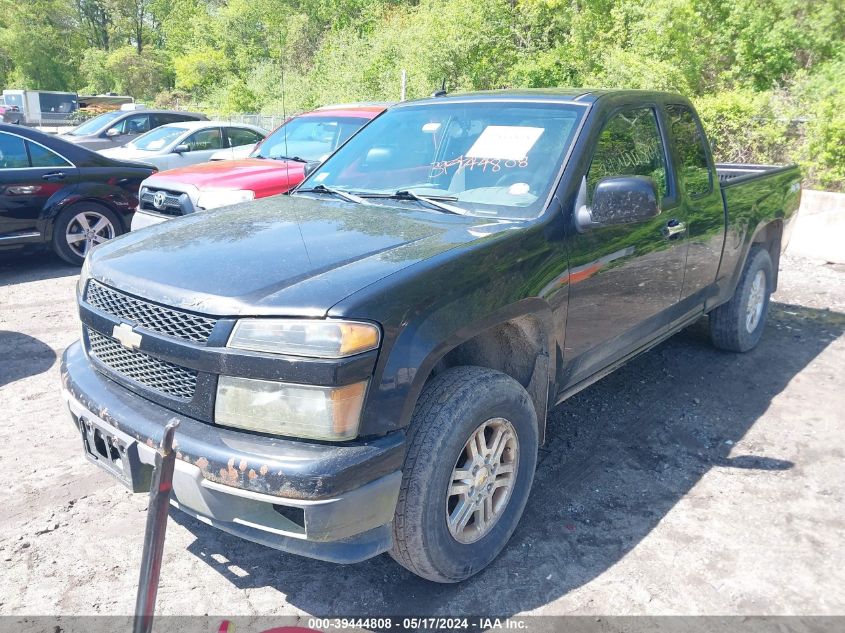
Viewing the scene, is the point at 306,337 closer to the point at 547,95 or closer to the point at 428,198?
the point at 428,198

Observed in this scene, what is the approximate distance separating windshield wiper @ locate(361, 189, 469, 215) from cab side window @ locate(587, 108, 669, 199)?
65 cm

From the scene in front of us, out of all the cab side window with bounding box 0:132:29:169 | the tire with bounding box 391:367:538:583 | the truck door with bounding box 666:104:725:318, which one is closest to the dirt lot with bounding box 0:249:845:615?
the tire with bounding box 391:367:538:583

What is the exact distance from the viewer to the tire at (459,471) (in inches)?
93.9

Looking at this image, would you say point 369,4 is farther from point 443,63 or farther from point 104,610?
point 104,610

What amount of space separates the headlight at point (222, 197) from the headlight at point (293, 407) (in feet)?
14.6

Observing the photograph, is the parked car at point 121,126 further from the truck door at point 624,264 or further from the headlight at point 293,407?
the headlight at point 293,407

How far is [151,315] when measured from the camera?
2.43m

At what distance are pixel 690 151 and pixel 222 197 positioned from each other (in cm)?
415

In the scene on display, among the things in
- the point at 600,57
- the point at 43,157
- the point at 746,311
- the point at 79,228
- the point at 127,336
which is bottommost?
the point at 746,311

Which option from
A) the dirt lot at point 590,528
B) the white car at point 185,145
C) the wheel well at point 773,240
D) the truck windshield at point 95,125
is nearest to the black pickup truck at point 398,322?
the dirt lot at point 590,528

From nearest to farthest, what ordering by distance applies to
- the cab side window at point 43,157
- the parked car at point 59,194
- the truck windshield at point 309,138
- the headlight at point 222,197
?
the headlight at point 222,197
the parked car at point 59,194
the cab side window at point 43,157
the truck windshield at point 309,138

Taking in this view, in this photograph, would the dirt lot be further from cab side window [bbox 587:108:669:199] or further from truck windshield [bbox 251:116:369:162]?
truck windshield [bbox 251:116:369:162]

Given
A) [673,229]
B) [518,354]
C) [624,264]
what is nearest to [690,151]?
[673,229]

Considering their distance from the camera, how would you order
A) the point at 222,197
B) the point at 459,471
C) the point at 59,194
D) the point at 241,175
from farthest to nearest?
1. the point at 59,194
2. the point at 241,175
3. the point at 222,197
4. the point at 459,471
